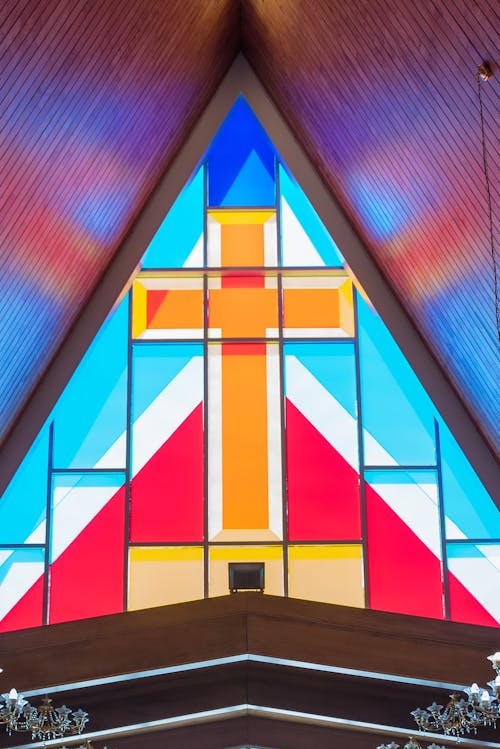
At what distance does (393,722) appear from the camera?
8297 mm

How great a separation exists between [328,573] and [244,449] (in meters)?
1.55

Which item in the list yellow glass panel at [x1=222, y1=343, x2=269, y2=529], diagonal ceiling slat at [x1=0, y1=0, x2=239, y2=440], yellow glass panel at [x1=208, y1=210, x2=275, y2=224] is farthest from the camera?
yellow glass panel at [x1=208, y1=210, x2=275, y2=224]

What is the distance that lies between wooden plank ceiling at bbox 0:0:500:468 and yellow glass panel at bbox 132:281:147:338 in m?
0.59

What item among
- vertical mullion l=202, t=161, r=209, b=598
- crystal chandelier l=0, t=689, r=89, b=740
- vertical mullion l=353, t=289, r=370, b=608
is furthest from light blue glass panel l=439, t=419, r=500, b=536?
crystal chandelier l=0, t=689, r=89, b=740

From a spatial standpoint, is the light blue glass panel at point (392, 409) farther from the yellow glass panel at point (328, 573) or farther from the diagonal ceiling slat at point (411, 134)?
the yellow glass panel at point (328, 573)

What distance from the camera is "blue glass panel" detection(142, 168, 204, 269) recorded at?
12.0 m

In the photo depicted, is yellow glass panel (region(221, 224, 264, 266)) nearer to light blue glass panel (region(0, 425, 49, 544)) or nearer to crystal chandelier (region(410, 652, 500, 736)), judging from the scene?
light blue glass panel (region(0, 425, 49, 544))

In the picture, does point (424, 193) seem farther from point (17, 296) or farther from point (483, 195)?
point (17, 296)

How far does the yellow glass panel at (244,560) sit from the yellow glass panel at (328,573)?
0.12 m

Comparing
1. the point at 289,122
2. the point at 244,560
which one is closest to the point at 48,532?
the point at 244,560

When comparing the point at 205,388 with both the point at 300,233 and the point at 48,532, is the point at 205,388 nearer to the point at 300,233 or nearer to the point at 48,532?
the point at 300,233

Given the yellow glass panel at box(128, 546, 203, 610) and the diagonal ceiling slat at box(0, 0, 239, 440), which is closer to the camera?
the diagonal ceiling slat at box(0, 0, 239, 440)

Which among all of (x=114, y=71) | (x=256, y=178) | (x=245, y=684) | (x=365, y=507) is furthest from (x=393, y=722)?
(x=256, y=178)

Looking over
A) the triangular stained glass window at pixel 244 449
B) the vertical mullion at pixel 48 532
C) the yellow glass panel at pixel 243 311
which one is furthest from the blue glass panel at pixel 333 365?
the vertical mullion at pixel 48 532
